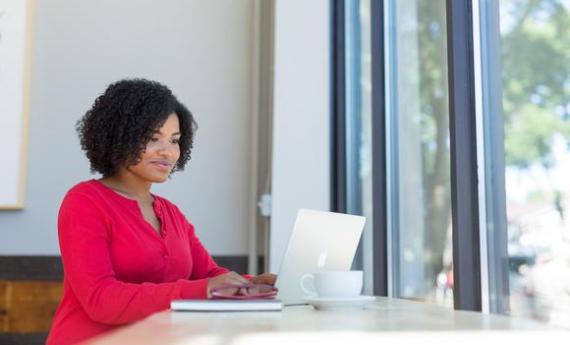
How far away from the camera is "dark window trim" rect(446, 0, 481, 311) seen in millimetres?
1803

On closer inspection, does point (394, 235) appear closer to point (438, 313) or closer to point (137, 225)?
point (137, 225)

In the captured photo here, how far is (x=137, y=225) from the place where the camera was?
1.78 m

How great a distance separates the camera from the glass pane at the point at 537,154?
147 cm

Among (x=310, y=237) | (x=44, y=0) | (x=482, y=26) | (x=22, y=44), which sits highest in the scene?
(x=44, y=0)

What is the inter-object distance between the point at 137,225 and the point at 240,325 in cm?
81

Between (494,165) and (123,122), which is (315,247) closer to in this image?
(494,165)

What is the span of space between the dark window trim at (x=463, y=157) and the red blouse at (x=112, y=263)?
65 cm

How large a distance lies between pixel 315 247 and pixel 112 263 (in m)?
0.46

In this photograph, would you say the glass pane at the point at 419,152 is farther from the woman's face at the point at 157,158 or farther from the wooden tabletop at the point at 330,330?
the wooden tabletop at the point at 330,330

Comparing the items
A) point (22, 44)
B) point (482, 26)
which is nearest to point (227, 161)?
point (22, 44)

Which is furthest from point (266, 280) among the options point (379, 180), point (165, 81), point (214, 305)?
point (165, 81)

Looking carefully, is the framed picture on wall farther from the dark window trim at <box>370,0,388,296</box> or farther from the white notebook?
the white notebook

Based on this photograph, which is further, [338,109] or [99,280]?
[338,109]

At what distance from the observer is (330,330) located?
0.96 metres
